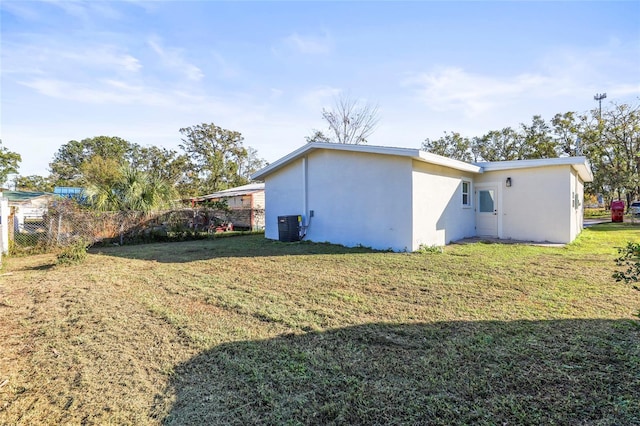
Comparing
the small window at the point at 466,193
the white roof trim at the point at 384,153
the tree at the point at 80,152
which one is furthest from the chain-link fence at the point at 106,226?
the tree at the point at 80,152

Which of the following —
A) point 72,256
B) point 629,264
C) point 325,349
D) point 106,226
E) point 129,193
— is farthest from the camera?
point 129,193

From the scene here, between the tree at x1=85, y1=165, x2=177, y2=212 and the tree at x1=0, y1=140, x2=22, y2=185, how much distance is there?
26790 millimetres

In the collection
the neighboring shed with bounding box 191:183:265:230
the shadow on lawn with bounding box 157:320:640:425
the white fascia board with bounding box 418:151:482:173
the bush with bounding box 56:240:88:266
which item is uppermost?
the white fascia board with bounding box 418:151:482:173

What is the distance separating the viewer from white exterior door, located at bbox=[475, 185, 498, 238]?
11734mm

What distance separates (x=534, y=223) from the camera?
1088cm

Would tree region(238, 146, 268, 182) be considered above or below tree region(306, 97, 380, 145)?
below

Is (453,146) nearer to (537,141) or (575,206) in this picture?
(537,141)

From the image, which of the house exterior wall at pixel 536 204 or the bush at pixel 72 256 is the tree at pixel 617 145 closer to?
the house exterior wall at pixel 536 204

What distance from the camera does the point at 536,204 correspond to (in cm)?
1082

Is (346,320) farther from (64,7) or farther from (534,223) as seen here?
(534,223)

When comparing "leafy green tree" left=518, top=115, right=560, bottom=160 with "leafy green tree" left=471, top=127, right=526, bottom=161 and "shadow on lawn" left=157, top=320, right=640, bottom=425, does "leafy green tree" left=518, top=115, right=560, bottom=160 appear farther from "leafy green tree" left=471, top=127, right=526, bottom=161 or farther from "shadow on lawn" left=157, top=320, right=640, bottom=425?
"shadow on lawn" left=157, top=320, right=640, bottom=425

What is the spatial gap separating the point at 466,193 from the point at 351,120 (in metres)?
18.0

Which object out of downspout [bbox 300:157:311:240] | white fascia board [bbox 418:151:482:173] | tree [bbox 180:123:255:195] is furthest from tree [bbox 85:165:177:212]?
tree [bbox 180:123:255:195]

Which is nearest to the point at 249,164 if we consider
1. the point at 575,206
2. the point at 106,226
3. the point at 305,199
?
the point at 106,226
